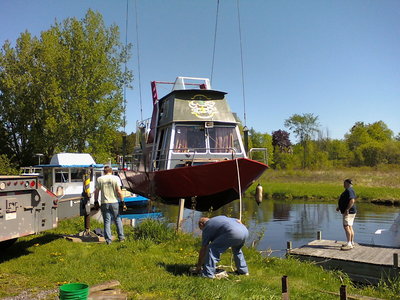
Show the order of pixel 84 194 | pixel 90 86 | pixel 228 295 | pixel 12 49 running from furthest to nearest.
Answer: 1. pixel 12 49
2. pixel 90 86
3. pixel 84 194
4. pixel 228 295

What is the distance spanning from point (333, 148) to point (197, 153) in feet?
216

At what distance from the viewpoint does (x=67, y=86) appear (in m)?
30.1

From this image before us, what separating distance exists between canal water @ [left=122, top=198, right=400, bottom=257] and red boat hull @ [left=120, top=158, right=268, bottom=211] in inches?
20.2

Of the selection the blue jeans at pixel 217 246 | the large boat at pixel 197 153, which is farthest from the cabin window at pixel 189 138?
the blue jeans at pixel 217 246

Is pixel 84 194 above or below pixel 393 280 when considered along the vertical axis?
above

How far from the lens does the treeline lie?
204ft

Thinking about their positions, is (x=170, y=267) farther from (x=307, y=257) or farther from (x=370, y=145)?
(x=370, y=145)

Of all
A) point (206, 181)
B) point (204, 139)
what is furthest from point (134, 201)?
point (206, 181)

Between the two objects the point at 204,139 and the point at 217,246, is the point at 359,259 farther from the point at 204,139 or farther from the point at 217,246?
the point at 204,139

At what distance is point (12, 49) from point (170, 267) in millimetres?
32432

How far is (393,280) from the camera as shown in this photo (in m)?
8.73

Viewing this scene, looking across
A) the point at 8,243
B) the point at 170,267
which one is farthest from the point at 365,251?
the point at 8,243

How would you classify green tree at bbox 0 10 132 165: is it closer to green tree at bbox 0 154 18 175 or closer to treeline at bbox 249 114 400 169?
green tree at bbox 0 154 18 175

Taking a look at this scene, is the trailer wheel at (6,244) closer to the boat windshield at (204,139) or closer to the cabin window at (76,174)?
the boat windshield at (204,139)
